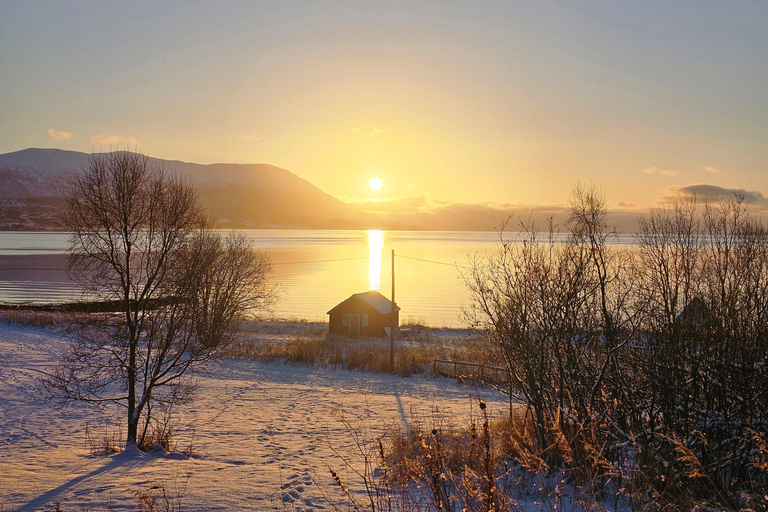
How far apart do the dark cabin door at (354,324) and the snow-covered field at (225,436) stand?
16278mm

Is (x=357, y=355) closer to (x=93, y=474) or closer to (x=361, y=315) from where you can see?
(x=361, y=315)

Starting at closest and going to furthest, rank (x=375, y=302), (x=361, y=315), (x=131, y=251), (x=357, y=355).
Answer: (x=131, y=251)
(x=357, y=355)
(x=361, y=315)
(x=375, y=302)

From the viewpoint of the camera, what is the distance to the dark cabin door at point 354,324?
38938 millimetres

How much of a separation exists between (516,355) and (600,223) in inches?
116

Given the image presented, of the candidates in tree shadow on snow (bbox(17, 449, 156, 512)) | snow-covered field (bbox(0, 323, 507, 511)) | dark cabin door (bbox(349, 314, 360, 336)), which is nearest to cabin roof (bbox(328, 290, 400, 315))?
dark cabin door (bbox(349, 314, 360, 336))

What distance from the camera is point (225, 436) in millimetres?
12125

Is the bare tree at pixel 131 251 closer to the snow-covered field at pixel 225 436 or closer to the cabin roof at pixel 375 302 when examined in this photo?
the snow-covered field at pixel 225 436

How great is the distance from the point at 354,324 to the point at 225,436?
88.9 feet

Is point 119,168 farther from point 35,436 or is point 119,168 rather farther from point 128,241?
point 35,436

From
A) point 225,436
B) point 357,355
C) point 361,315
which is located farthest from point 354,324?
point 225,436

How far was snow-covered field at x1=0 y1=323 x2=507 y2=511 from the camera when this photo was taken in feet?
25.0

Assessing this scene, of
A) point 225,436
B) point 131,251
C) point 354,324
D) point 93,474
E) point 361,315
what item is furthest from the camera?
point 361,315

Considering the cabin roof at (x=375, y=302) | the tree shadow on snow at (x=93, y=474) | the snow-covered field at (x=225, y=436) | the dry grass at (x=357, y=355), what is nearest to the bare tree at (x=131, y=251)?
the tree shadow on snow at (x=93, y=474)

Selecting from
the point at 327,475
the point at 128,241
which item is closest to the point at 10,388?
the point at 128,241
